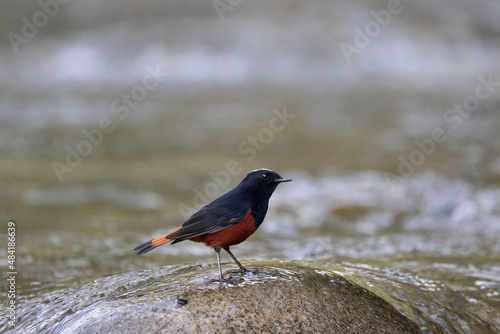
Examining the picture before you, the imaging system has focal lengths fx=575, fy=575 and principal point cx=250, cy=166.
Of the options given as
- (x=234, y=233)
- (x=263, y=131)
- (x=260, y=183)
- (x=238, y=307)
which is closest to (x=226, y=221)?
(x=234, y=233)

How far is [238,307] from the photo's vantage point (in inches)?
148

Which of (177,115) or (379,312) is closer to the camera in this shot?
(379,312)

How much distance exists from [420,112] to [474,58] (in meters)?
10.5

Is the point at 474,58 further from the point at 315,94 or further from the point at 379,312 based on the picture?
the point at 379,312

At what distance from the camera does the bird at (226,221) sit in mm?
4160

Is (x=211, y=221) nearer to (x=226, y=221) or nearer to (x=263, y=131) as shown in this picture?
(x=226, y=221)

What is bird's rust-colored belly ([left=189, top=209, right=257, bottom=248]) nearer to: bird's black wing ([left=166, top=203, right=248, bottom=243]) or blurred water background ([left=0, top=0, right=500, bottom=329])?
bird's black wing ([left=166, top=203, right=248, bottom=243])

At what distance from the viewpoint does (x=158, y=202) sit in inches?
412

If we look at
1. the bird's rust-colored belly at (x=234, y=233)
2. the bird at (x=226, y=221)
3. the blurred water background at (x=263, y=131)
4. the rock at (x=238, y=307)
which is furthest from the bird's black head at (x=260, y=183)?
the blurred water background at (x=263, y=131)

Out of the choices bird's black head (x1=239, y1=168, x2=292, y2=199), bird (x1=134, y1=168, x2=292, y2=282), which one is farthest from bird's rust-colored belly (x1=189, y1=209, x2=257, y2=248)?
bird's black head (x1=239, y1=168, x2=292, y2=199)

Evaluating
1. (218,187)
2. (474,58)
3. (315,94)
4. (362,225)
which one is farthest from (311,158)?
(474,58)

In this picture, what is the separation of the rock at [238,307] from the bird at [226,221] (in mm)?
290

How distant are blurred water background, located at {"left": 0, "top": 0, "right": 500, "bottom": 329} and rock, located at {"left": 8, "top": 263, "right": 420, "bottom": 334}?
1037 mm

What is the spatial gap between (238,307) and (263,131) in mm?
11991
